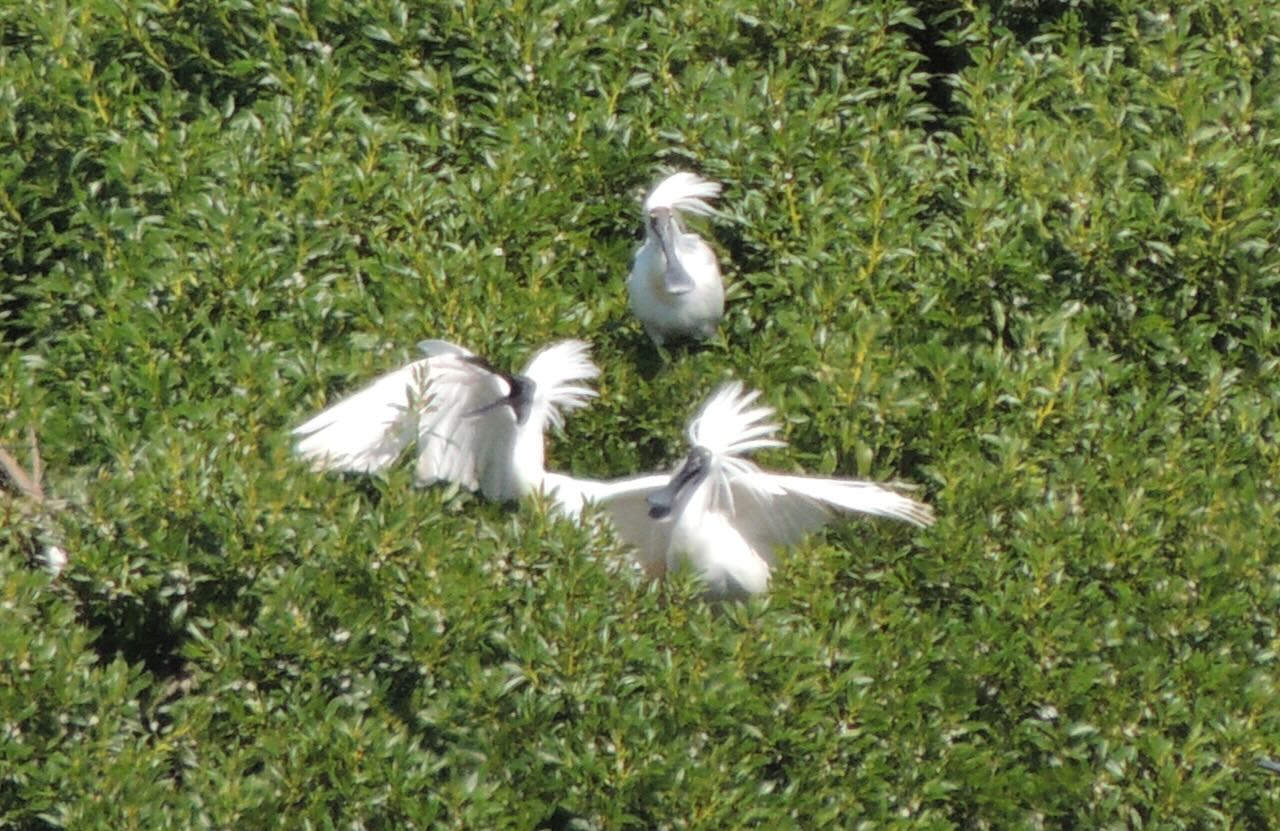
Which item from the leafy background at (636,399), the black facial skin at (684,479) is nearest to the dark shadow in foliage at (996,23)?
the leafy background at (636,399)

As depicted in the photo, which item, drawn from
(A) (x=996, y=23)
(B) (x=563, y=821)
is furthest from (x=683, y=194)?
(B) (x=563, y=821)

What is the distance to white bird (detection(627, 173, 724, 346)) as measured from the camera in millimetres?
6527

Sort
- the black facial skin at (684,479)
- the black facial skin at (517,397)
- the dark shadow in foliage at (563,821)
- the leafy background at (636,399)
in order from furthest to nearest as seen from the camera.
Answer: the black facial skin at (517,397) < the black facial skin at (684,479) < the leafy background at (636,399) < the dark shadow in foliage at (563,821)

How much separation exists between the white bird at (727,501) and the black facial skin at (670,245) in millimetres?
376

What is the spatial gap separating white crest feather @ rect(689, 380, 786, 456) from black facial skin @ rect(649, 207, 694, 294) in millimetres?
394

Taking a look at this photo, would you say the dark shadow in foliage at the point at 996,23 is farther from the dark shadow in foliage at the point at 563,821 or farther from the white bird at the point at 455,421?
the dark shadow in foliage at the point at 563,821

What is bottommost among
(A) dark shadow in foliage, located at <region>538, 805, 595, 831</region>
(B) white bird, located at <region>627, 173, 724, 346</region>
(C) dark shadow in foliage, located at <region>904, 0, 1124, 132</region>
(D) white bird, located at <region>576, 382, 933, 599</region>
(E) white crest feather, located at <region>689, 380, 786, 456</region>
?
(A) dark shadow in foliage, located at <region>538, 805, 595, 831</region>

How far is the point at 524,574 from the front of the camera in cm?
575

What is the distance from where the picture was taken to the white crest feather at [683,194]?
6.74m

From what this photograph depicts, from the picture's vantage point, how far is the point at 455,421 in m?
6.26

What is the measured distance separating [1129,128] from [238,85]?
2.93 metres

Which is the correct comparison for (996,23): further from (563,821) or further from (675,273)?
(563,821)

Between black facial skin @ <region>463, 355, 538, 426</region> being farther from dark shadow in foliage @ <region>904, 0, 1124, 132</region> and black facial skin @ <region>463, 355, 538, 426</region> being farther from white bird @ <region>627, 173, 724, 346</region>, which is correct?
dark shadow in foliage @ <region>904, 0, 1124, 132</region>

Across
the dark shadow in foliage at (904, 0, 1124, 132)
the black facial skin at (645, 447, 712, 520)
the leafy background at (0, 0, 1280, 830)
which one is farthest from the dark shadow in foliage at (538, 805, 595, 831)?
the dark shadow in foliage at (904, 0, 1124, 132)
